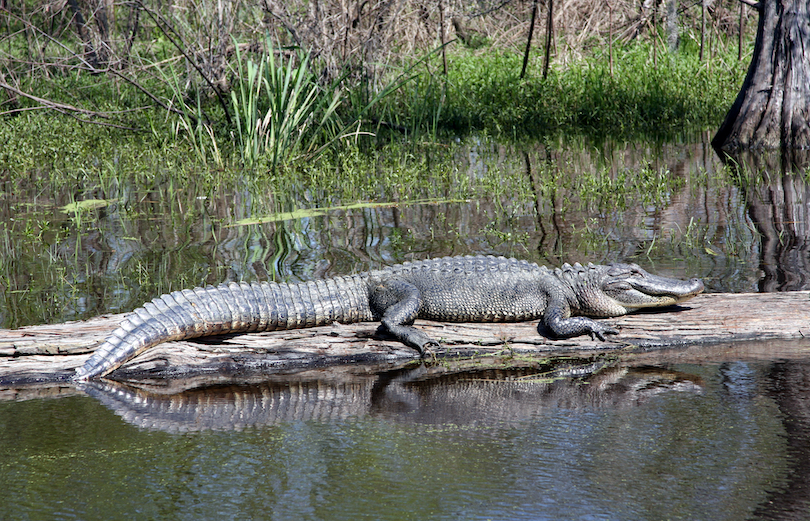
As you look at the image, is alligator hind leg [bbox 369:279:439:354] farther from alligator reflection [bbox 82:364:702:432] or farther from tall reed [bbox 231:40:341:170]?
tall reed [bbox 231:40:341:170]

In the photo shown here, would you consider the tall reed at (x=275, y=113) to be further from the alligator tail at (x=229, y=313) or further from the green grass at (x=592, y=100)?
the alligator tail at (x=229, y=313)

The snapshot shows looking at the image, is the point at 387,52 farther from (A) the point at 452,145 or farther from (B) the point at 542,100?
(B) the point at 542,100

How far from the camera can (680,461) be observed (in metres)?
3.06

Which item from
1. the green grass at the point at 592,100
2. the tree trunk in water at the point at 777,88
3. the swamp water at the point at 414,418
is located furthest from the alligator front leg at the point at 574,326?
the green grass at the point at 592,100

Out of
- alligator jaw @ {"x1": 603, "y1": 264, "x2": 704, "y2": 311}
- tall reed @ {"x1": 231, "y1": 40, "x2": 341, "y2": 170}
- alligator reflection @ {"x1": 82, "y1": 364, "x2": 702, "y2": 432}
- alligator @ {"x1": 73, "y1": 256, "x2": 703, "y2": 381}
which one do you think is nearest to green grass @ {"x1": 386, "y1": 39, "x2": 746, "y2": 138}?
tall reed @ {"x1": 231, "y1": 40, "x2": 341, "y2": 170}

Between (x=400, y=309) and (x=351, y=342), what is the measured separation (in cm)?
35

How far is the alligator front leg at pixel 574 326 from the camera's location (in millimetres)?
4531

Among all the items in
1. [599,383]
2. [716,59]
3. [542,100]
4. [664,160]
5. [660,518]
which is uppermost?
[716,59]

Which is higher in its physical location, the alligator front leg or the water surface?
the alligator front leg

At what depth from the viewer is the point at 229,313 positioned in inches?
175

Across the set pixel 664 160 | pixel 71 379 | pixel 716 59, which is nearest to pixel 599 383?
pixel 71 379

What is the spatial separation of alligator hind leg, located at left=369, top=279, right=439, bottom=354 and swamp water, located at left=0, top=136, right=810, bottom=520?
0.61ft

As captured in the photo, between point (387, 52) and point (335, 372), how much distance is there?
26.5 ft

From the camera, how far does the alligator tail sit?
4.17m
